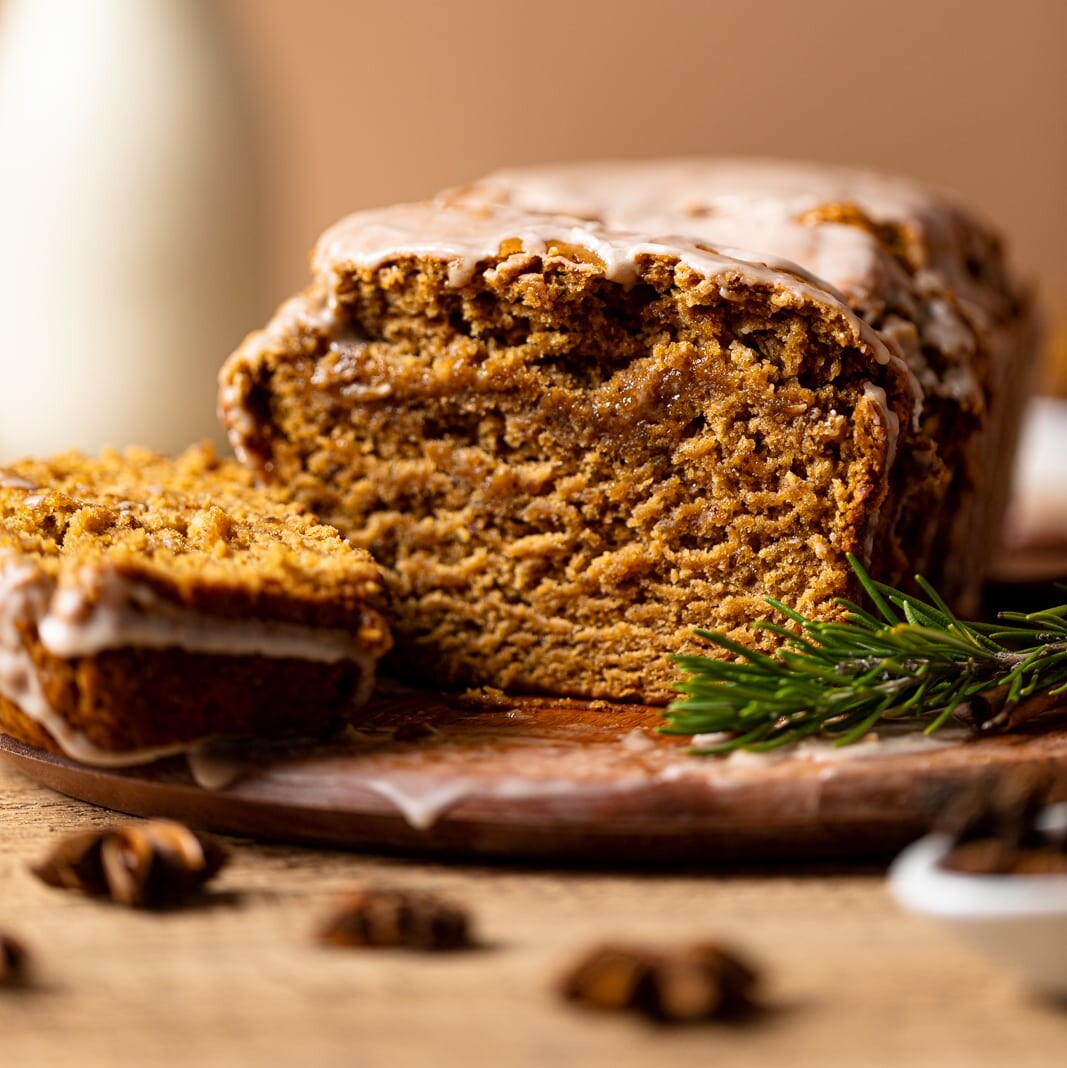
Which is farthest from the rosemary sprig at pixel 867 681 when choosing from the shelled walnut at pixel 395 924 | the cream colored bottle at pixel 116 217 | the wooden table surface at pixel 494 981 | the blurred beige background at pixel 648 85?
the blurred beige background at pixel 648 85

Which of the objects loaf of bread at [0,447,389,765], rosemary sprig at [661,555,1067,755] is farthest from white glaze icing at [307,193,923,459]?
loaf of bread at [0,447,389,765]

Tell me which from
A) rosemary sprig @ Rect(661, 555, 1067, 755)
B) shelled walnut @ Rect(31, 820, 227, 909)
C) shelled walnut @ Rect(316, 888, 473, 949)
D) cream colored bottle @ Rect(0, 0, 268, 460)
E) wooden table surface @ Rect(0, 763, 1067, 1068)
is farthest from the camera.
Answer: cream colored bottle @ Rect(0, 0, 268, 460)

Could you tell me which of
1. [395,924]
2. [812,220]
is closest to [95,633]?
[395,924]

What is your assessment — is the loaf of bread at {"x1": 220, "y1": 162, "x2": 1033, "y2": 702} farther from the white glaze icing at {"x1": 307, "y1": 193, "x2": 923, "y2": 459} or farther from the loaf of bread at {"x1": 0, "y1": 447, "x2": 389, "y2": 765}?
the loaf of bread at {"x1": 0, "y1": 447, "x2": 389, "y2": 765}

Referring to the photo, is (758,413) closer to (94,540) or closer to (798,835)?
(798,835)

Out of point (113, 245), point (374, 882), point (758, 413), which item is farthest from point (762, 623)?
point (113, 245)

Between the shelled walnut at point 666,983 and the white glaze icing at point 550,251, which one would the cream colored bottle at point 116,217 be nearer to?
the white glaze icing at point 550,251
